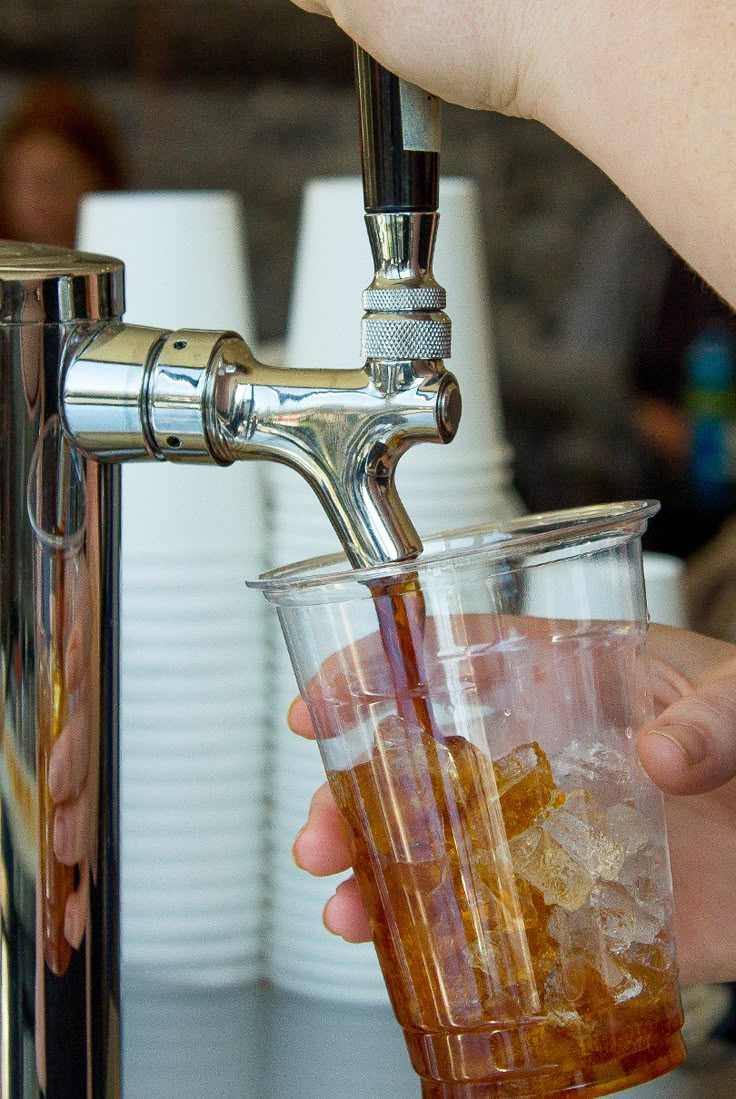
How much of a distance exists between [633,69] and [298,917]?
1.85 ft

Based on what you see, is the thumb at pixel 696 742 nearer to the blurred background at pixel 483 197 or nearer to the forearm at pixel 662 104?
the forearm at pixel 662 104

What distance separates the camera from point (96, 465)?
1.86 ft

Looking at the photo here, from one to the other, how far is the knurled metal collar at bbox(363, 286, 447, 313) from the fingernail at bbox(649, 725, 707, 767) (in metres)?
0.18

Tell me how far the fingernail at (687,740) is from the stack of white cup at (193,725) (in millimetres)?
370

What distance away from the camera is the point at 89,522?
568 mm

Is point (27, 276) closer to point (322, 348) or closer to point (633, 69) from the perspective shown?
point (633, 69)

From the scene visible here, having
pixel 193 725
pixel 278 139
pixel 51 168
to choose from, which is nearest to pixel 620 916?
pixel 193 725

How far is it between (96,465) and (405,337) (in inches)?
5.7

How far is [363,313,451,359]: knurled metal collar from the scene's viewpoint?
50 centimetres

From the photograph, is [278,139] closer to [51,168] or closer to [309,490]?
[51,168]

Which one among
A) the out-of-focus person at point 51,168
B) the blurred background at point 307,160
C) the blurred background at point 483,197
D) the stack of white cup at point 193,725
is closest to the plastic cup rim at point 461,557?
the stack of white cup at point 193,725

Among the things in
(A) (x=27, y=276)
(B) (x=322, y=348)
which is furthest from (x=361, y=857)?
(B) (x=322, y=348)

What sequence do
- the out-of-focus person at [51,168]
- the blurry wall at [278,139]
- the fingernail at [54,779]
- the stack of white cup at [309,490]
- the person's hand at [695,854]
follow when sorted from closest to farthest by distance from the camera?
the fingernail at [54,779], the person's hand at [695,854], the stack of white cup at [309,490], the out-of-focus person at [51,168], the blurry wall at [278,139]

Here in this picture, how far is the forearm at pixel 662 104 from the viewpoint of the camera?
445 millimetres
